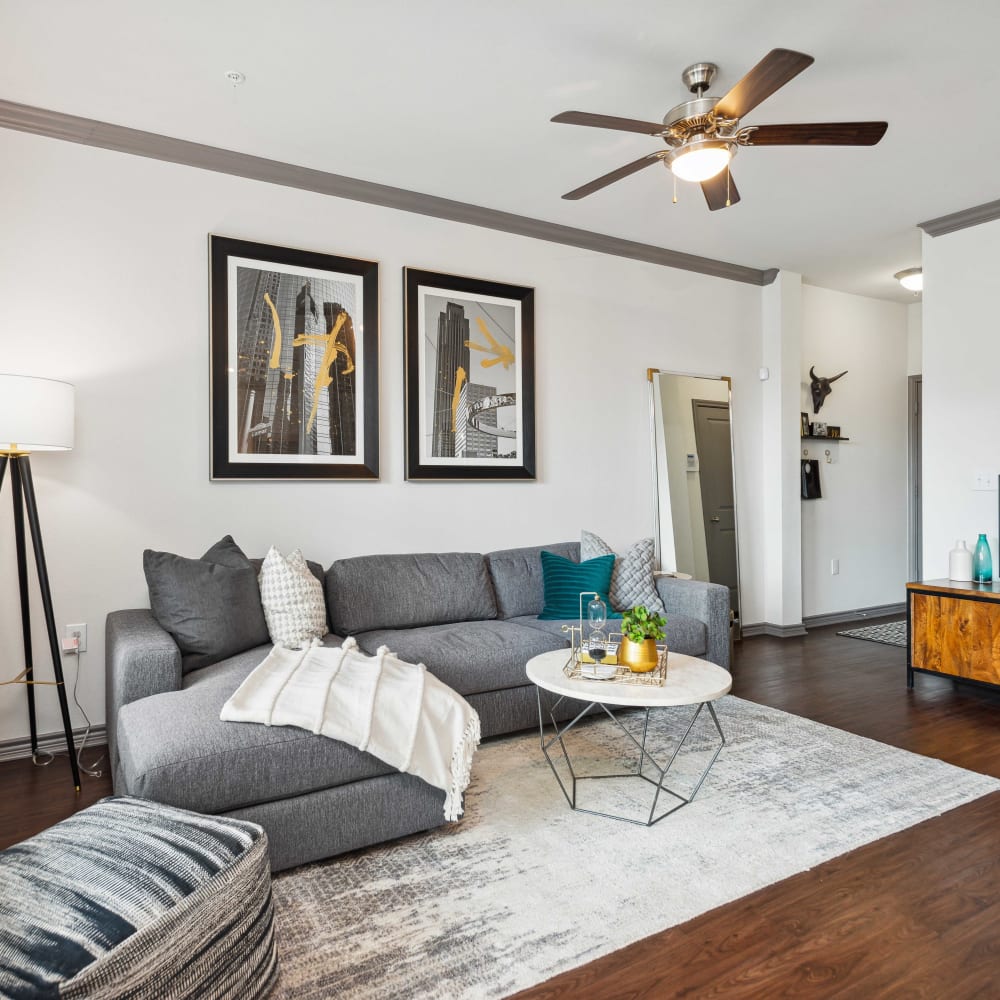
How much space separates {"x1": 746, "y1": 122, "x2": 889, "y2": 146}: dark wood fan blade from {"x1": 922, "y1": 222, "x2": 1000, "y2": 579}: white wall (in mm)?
2439

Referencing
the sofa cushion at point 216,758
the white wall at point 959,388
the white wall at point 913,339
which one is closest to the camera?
the sofa cushion at point 216,758

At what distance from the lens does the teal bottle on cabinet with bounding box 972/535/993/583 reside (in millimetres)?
3986

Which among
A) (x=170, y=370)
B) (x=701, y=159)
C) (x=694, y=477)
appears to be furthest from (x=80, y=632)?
(x=694, y=477)

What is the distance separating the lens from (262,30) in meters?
2.55

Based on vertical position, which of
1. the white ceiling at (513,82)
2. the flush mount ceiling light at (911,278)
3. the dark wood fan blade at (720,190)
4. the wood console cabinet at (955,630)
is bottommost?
the wood console cabinet at (955,630)

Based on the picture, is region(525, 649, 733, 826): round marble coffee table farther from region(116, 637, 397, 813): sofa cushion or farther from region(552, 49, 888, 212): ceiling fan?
region(552, 49, 888, 212): ceiling fan

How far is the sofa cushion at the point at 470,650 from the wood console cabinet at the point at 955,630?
2.23 meters

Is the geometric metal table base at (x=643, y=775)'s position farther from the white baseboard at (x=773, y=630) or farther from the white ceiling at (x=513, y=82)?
the white baseboard at (x=773, y=630)

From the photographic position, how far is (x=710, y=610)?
12.5ft

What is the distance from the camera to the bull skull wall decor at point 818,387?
5789 millimetres

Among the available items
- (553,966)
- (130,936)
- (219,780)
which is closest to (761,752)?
(553,966)

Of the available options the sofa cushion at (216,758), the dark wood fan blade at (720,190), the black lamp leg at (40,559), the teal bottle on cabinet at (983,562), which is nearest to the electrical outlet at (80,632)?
the black lamp leg at (40,559)

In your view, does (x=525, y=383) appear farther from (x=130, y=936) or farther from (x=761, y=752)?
(x=130, y=936)

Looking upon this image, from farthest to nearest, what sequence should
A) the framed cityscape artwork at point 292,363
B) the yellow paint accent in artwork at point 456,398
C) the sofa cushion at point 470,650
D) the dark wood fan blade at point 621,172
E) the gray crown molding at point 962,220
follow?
the gray crown molding at point 962,220
the yellow paint accent in artwork at point 456,398
the framed cityscape artwork at point 292,363
the sofa cushion at point 470,650
the dark wood fan blade at point 621,172
